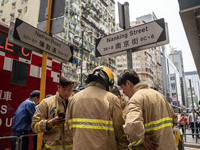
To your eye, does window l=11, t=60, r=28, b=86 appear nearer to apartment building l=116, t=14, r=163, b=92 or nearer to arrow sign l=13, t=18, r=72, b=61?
arrow sign l=13, t=18, r=72, b=61

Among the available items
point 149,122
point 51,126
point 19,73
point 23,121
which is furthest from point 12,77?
point 149,122

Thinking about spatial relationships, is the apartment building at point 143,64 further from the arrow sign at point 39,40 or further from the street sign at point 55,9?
the street sign at point 55,9

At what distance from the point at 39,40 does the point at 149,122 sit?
2.64 m

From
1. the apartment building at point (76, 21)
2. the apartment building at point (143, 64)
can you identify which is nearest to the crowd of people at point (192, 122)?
the apartment building at point (76, 21)

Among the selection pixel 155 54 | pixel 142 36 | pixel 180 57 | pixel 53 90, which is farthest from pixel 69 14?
pixel 180 57

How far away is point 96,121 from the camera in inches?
73.8

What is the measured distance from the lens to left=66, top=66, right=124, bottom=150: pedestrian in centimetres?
181

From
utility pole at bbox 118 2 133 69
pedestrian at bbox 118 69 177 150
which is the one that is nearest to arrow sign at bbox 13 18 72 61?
utility pole at bbox 118 2 133 69

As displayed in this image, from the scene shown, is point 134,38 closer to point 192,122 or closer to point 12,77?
point 12,77

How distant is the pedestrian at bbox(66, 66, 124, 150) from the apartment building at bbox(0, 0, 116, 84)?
25.3 m

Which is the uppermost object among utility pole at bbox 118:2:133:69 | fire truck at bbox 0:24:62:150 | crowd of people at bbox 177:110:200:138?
utility pole at bbox 118:2:133:69

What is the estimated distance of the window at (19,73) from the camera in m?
4.57

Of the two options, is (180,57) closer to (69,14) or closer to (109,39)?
(69,14)

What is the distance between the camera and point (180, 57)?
160 meters
